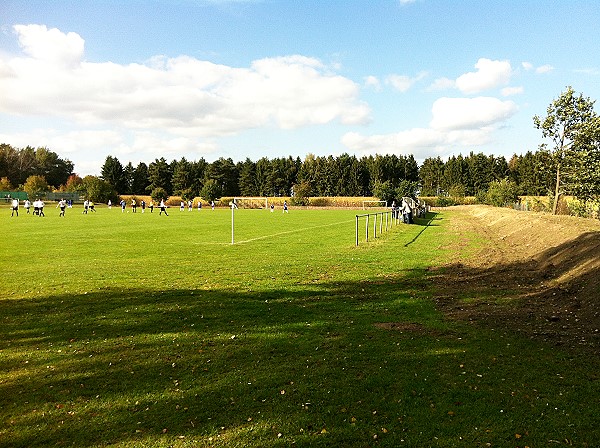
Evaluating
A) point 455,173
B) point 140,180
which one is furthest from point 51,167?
point 455,173

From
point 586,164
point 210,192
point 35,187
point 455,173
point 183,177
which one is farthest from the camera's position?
point 183,177

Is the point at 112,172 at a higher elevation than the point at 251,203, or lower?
higher

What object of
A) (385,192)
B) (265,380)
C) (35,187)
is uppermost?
(35,187)

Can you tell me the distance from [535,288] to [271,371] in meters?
8.70

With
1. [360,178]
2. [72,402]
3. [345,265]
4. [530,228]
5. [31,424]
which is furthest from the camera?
[360,178]

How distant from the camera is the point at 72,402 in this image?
5316 mm

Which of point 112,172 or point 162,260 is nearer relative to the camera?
point 162,260

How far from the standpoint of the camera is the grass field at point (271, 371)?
4.62m

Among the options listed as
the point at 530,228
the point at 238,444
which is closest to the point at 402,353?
the point at 238,444

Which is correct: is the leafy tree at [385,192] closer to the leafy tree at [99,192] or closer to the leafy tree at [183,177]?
the leafy tree at [99,192]

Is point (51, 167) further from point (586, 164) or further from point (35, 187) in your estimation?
point (586, 164)

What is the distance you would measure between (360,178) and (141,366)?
12515cm

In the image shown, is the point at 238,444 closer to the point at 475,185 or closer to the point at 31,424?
the point at 31,424

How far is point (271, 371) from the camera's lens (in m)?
6.14
